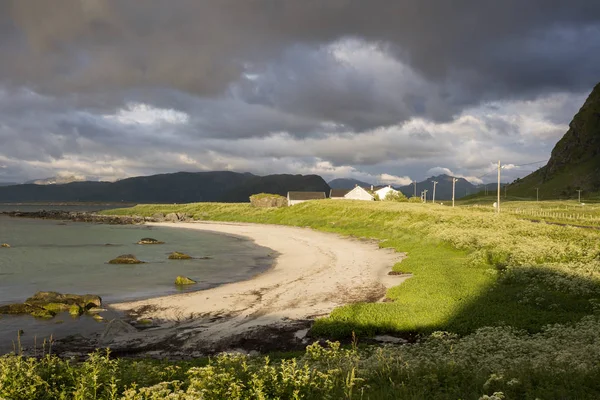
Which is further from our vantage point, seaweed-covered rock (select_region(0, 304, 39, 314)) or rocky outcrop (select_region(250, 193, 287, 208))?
rocky outcrop (select_region(250, 193, 287, 208))

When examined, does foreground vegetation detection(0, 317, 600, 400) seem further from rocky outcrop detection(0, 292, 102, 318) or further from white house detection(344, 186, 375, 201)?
white house detection(344, 186, 375, 201)

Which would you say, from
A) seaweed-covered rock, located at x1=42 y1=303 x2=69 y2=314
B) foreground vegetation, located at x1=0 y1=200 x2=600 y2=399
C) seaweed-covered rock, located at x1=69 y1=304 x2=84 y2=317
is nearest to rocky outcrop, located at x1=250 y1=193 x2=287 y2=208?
foreground vegetation, located at x1=0 y1=200 x2=600 y2=399

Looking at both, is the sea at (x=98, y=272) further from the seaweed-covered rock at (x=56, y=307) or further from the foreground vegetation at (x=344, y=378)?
the foreground vegetation at (x=344, y=378)

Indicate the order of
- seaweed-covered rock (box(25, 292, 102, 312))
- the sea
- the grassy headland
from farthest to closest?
seaweed-covered rock (box(25, 292, 102, 312))
the sea
the grassy headland

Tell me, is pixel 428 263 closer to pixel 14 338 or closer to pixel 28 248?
pixel 14 338

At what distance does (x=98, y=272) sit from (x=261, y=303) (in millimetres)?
24726

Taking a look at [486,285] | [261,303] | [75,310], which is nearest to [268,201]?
[261,303]

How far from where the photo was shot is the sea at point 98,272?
76.9 feet

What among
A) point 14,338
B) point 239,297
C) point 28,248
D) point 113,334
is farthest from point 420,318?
point 28,248

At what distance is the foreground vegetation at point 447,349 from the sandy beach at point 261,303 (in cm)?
299

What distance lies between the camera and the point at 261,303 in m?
27.2

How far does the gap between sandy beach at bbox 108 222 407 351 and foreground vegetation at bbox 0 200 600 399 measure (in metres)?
2.99

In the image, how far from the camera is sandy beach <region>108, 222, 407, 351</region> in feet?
68.0

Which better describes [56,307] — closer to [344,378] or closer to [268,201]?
[344,378]
